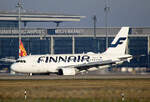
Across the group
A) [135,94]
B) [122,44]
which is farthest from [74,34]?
[135,94]

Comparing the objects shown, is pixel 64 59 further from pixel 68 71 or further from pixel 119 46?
pixel 119 46

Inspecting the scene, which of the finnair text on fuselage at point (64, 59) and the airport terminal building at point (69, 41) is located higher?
the airport terminal building at point (69, 41)

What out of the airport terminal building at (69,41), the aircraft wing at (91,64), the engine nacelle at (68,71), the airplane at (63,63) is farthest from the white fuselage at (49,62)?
the airport terminal building at (69,41)

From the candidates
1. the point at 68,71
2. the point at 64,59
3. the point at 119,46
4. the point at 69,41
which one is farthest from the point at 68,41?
the point at 68,71

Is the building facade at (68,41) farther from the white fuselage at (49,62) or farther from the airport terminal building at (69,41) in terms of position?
the white fuselage at (49,62)

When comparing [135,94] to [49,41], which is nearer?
[135,94]

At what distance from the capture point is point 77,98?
158ft

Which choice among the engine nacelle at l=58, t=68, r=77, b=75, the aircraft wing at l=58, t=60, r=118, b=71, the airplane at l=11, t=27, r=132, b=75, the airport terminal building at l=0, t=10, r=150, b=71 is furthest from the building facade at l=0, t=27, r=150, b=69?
the engine nacelle at l=58, t=68, r=77, b=75

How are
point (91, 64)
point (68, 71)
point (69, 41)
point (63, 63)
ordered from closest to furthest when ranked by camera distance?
point (91, 64) → point (68, 71) → point (63, 63) → point (69, 41)

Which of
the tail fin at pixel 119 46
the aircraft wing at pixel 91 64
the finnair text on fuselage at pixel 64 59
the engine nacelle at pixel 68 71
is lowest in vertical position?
the engine nacelle at pixel 68 71

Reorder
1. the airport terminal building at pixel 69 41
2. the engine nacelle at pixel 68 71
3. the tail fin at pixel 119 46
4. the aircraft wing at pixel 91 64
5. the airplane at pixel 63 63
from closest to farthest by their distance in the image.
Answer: the aircraft wing at pixel 91 64 < the engine nacelle at pixel 68 71 < the airplane at pixel 63 63 < the tail fin at pixel 119 46 < the airport terminal building at pixel 69 41

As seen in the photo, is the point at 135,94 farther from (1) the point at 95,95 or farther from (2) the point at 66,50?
(2) the point at 66,50

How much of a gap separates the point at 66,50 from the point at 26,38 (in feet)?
44.8

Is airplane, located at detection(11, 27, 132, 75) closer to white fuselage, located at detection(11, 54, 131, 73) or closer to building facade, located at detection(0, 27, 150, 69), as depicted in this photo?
white fuselage, located at detection(11, 54, 131, 73)
